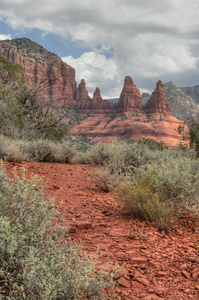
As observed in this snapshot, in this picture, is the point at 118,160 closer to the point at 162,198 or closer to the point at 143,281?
the point at 162,198

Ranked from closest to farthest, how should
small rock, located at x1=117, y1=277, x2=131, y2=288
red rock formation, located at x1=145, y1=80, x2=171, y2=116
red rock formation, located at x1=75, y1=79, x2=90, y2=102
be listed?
small rock, located at x1=117, y1=277, x2=131, y2=288 < red rock formation, located at x1=145, y1=80, x2=171, y2=116 < red rock formation, located at x1=75, y1=79, x2=90, y2=102

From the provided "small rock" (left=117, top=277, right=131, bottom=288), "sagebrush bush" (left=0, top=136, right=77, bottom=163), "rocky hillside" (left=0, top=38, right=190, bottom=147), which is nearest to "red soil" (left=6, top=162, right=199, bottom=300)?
"small rock" (left=117, top=277, right=131, bottom=288)

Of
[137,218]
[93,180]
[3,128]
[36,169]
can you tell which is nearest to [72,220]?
[137,218]

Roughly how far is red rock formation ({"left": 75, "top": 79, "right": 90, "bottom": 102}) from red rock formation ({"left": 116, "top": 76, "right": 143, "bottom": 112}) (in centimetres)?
1822

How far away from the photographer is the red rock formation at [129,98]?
108 meters

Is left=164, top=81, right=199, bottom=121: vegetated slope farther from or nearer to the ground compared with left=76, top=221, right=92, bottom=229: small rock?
farther from the ground

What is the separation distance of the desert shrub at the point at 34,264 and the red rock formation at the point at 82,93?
121 m

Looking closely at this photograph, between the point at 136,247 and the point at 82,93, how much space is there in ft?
401

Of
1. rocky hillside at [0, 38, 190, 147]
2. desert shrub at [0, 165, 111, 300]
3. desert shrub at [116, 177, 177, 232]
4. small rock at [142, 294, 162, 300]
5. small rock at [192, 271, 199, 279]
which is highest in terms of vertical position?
rocky hillside at [0, 38, 190, 147]

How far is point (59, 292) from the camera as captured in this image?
1979mm

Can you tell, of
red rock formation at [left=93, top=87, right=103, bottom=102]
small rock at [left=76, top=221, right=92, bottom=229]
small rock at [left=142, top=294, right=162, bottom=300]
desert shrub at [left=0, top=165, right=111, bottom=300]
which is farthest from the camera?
red rock formation at [left=93, top=87, right=103, bottom=102]

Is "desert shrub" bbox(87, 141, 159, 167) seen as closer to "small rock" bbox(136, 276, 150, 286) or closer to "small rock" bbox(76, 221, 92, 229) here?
"small rock" bbox(76, 221, 92, 229)

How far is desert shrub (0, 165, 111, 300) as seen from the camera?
189 centimetres

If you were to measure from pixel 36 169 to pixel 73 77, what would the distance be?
399 feet
